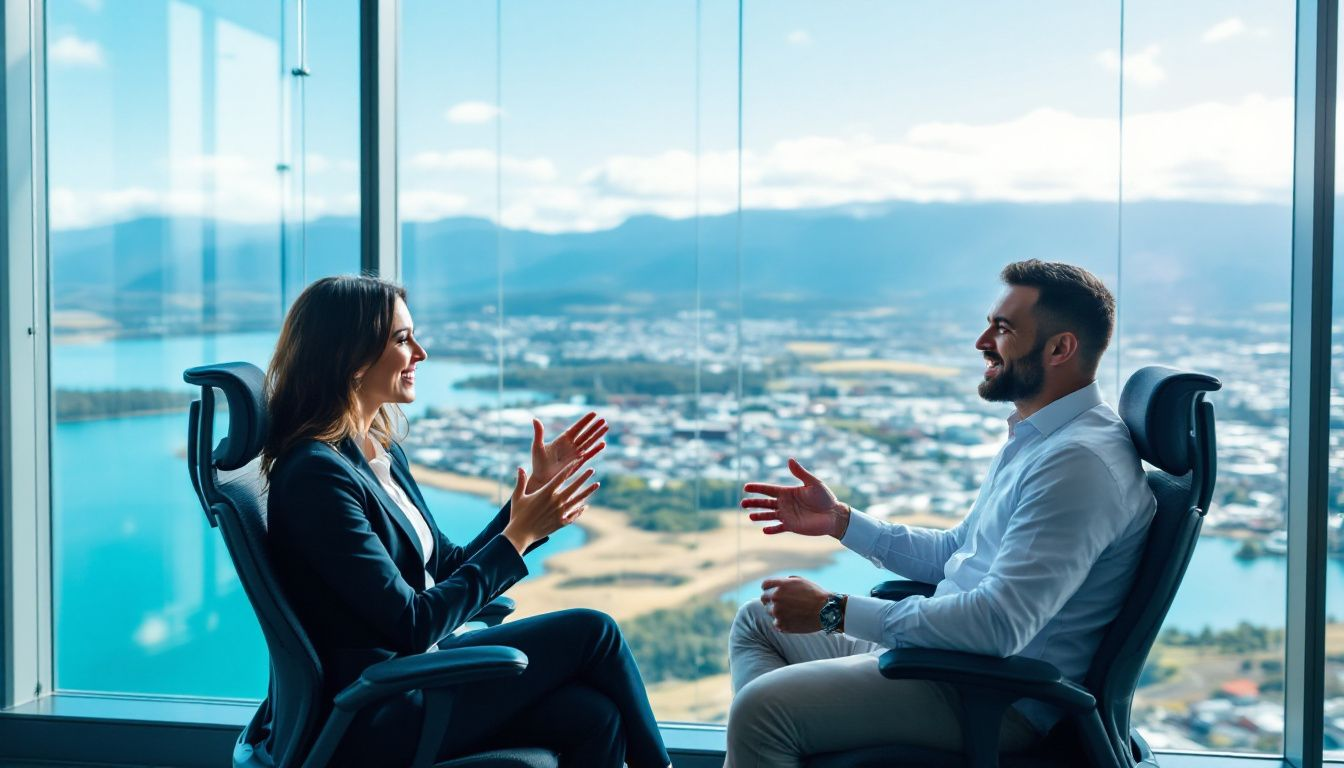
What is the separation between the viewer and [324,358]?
6.32 feet

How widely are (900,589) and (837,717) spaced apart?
1.59 ft

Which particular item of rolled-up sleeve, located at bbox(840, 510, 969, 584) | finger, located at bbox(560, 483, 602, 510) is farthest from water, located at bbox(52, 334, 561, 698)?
rolled-up sleeve, located at bbox(840, 510, 969, 584)

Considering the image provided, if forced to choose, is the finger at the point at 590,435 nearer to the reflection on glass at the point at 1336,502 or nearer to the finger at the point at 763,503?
the finger at the point at 763,503

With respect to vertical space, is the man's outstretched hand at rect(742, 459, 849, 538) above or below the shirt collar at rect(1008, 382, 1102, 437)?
below

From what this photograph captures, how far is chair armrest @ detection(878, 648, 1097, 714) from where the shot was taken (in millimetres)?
1564

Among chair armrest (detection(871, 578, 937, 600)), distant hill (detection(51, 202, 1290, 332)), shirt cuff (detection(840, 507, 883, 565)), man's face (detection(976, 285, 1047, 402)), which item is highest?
distant hill (detection(51, 202, 1290, 332))

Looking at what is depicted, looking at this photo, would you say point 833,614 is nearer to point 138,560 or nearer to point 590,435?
point 590,435

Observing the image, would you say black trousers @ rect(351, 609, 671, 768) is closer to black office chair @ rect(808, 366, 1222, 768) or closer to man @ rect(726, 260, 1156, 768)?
man @ rect(726, 260, 1156, 768)

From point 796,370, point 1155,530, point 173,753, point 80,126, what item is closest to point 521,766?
point 1155,530

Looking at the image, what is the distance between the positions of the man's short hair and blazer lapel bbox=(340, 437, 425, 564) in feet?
4.20

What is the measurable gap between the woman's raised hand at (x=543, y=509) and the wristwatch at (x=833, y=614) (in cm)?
49

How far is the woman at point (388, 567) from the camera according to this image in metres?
1.73

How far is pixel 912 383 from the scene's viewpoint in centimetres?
276

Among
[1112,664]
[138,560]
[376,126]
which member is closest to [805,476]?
[1112,664]
